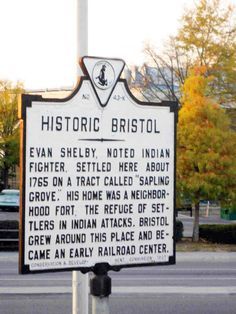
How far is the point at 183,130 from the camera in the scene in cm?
2394

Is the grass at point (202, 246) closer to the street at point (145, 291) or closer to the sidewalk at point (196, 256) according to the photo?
the sidewalk at point (196, 256)

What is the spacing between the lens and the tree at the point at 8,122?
54.1 metres

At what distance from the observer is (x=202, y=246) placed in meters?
24.1

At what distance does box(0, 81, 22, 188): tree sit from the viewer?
54094 mm

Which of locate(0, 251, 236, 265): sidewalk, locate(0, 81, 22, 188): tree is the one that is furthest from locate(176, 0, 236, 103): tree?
locate(0, 81, 22, 188): tree

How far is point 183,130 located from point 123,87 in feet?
65.5

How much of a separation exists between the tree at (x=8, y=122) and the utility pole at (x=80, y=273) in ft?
163

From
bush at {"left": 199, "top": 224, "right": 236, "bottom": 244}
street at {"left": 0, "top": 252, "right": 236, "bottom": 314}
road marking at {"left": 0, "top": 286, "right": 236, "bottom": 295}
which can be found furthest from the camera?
bush at {"left": 199, "top": 224, "right": 236, "bottom": 244}

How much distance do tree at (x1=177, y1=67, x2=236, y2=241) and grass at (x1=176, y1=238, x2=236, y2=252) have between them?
1.62 meters

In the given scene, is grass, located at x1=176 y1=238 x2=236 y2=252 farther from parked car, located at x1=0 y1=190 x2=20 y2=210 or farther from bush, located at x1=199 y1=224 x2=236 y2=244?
parked car, located at x1=0 y1=190 x2=20 y2=210

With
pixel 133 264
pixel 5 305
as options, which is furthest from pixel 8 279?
pixel 133 264

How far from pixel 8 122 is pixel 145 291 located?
41.7 m

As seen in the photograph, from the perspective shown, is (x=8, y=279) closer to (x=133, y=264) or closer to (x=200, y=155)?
(x=200, y=155)

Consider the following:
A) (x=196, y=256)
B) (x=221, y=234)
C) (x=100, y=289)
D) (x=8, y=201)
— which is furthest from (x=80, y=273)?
(x=8, y=201)
